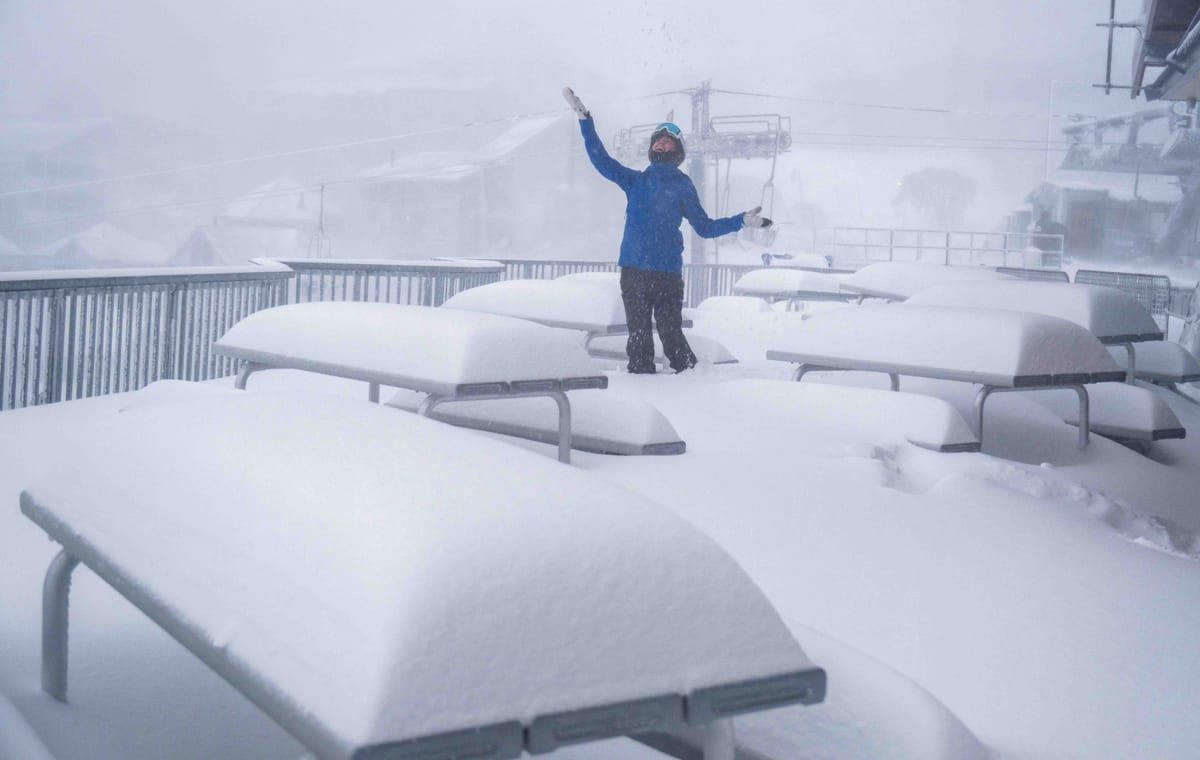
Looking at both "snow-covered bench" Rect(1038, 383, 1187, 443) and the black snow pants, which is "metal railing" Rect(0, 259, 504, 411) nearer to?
the black snow pants

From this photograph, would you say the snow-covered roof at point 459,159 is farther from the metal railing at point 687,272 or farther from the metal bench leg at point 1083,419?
the metal bench leg at point 1083,419

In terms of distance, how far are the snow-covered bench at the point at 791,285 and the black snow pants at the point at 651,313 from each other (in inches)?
297

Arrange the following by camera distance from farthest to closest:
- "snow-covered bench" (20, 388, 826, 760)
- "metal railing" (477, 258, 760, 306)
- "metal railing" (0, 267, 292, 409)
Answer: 1. "metal railing" (477, 258, 760, 306)
2. "metal railing" (0, 267, 292, 409)
3. "snow-covered bench" (20, 388, 826, 760)

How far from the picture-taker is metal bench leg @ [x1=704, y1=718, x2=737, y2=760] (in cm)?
164

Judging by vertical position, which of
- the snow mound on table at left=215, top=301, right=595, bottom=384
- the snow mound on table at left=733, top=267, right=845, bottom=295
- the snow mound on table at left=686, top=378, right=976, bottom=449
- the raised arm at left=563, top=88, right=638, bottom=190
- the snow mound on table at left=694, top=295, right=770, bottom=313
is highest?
the raised arm at left=563, top=88, right=638, bottom=190

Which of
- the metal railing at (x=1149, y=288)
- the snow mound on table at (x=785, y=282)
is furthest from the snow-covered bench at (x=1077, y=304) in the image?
the metal railing at (x=1149, y=288)

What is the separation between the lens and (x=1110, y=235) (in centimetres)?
2539

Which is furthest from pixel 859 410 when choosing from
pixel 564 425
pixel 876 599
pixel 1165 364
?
pixel 1165 364

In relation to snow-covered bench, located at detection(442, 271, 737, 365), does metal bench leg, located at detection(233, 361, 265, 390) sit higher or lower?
lower

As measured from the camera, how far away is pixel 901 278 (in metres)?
11.6

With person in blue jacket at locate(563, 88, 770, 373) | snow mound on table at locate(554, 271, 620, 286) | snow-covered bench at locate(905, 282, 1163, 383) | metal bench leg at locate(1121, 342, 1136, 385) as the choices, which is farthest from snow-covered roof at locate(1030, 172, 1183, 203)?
person in blue jacket at locate(563, 88, 770, 373)

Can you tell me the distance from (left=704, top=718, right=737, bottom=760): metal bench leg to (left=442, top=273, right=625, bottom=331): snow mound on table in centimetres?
584

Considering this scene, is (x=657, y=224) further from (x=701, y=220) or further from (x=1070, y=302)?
(x=1070, y=302)

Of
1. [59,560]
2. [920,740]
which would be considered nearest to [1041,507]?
[920,740]
